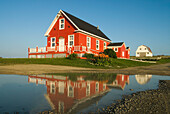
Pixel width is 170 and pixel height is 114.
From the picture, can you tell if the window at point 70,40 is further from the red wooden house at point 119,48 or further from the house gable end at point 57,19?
the red wooden house at point 119,48

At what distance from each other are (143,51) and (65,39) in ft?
234

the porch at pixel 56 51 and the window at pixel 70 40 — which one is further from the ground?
the window at pixel 70 40

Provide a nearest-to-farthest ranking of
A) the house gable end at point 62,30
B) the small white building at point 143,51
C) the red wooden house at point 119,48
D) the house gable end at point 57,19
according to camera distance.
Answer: the house gable end at point 62,30, the house gable end at point 57,19, the red wooden house at point 119,48, the small white building at point 143,51

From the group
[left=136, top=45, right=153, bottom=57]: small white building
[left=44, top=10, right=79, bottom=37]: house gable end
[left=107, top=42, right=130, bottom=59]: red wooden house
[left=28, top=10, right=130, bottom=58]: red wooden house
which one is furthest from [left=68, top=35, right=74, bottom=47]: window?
[left=136, top=45, right=153, bottom=57]: small white building

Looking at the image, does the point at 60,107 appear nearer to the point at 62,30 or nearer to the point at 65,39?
the point at 65,39

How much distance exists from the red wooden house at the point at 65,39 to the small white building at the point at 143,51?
64635mm

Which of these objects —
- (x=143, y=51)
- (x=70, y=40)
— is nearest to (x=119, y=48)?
(x=70, y=40)

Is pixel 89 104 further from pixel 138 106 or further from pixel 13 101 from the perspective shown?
pixel 13 101

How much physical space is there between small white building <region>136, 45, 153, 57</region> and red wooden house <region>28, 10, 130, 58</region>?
64635mm

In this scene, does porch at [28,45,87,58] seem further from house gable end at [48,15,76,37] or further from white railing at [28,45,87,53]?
house gable end at [48,15,76,37]

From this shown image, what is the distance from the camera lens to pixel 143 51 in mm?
88062

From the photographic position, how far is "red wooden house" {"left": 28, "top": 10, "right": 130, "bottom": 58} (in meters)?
26.4

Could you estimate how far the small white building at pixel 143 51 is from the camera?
3403 inches

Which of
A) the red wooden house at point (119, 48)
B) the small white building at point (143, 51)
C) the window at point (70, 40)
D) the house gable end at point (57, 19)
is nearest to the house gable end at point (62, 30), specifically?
→ the house gable end at point (57, 19)
